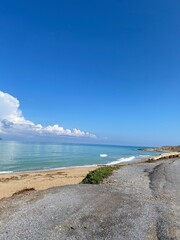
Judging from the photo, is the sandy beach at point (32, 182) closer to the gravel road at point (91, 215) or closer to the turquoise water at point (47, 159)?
the gravel road at point (91, 215)

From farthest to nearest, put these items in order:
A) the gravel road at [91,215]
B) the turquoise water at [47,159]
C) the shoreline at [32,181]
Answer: the turquoise water at [47,159]
the shoreline at [32,181]
the gravel road at [91,215]

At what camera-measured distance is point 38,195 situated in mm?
12969

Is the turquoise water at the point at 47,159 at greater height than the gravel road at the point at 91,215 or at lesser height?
lesser

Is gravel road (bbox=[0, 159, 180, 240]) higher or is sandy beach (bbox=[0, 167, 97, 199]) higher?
gravel road (bbox=[0, 159, 180, 240])

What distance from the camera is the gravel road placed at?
7.86 m

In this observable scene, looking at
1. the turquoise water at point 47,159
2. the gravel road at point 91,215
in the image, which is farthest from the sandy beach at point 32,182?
the turquoise water at point 47,159

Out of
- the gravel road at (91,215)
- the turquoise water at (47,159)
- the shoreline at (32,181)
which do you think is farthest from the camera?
the turquoise water at (47,159)

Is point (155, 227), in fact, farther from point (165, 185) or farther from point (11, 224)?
point (165, 185)

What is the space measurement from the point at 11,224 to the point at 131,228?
4527 millimetres

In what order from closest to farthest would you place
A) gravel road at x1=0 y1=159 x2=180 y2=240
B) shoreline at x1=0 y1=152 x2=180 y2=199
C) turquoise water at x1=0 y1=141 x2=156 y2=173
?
Answer: gravel road at x1=0 y1=159 x2=180 y2=240
shoreline at x1=0 y1=152 x2=180 y2=199
turquoise water at x1=0 y1=141 x2=156 y2=173

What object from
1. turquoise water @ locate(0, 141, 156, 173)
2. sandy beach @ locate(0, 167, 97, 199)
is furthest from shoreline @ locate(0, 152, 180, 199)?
turquoise water @ locate(0, 141, 156, 173)

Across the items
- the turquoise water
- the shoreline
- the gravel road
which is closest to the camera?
the gravel road

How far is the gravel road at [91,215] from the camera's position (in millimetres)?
7855

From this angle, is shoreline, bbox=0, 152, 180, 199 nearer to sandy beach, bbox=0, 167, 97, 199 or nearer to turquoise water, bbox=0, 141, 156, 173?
sandy beach, bbox=0, 167, 97, 199
